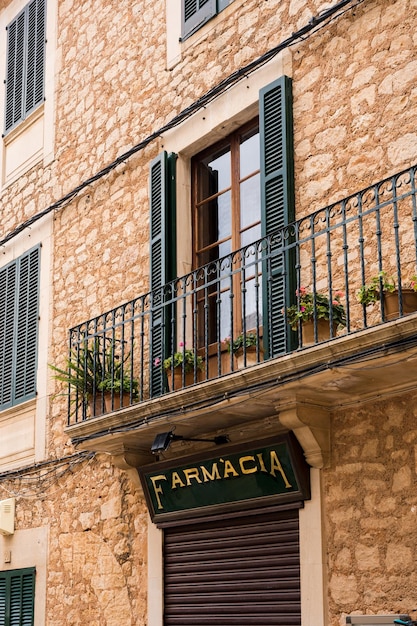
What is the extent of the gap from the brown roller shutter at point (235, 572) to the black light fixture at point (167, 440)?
69 centimetres

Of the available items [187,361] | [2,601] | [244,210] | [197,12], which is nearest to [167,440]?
[187,361]

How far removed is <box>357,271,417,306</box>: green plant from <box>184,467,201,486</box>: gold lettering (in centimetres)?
250

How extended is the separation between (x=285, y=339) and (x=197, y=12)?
13.7ft

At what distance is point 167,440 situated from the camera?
352 inches

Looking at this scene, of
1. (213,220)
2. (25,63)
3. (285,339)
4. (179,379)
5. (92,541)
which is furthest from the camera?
(25,63)

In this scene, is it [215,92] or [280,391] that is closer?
[280,391]

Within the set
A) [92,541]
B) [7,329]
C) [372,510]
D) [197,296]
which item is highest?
[7,329]

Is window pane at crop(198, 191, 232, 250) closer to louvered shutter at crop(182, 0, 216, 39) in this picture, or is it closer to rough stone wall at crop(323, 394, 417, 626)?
louvered shutter at crop(182, 0, 216, 39)

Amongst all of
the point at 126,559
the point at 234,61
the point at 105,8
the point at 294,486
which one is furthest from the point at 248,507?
the point at 105,8

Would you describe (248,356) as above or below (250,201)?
below

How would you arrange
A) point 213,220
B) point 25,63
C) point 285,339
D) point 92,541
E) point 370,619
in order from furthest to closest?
point 25,63, point 92,541, point 213,220, point 285,339, point 370,619

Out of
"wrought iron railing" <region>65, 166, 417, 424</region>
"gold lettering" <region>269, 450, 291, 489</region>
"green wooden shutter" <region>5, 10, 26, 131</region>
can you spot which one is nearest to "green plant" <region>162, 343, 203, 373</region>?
"wrought iron railing" <region>65, 166, 417, 424</region>

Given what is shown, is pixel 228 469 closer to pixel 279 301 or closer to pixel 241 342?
pixel 241 342

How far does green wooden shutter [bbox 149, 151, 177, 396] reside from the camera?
9877 mm
